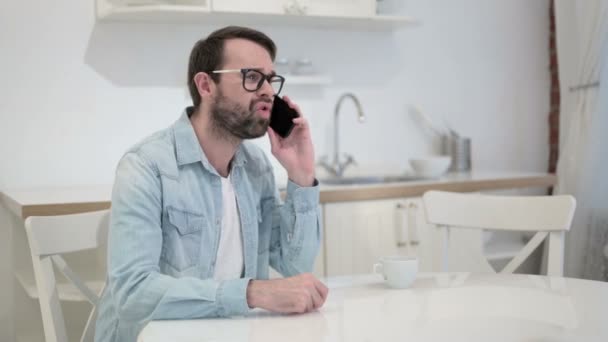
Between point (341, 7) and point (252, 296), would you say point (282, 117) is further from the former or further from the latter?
point (341, 7)

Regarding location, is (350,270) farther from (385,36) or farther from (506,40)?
(506,40)

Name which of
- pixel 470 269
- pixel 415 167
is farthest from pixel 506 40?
pixel 470 269

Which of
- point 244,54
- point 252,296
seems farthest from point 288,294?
point 244,54

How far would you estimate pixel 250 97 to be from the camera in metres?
1.73

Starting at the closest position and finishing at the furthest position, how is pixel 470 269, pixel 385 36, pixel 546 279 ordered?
pixel 546 279
pixel 470 269
pixel 385 36

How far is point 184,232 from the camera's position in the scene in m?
1.64

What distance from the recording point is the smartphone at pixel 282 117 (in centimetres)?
187

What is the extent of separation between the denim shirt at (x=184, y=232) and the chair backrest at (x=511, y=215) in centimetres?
44

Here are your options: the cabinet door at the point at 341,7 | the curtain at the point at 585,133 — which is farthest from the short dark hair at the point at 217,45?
the curtain at the point at 585,133

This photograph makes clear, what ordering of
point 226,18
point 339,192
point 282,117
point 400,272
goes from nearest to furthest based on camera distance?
1. point 400,272
2. point 282,117
3. point 339,192
4. point 226,18

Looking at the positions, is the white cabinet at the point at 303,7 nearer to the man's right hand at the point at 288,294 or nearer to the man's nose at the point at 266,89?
the man's nose at the point at 266,89

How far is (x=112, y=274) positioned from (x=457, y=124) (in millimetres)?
2675

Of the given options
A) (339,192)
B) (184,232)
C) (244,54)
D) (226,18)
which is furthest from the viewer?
(226,18)

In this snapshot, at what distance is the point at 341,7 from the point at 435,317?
213 cm
